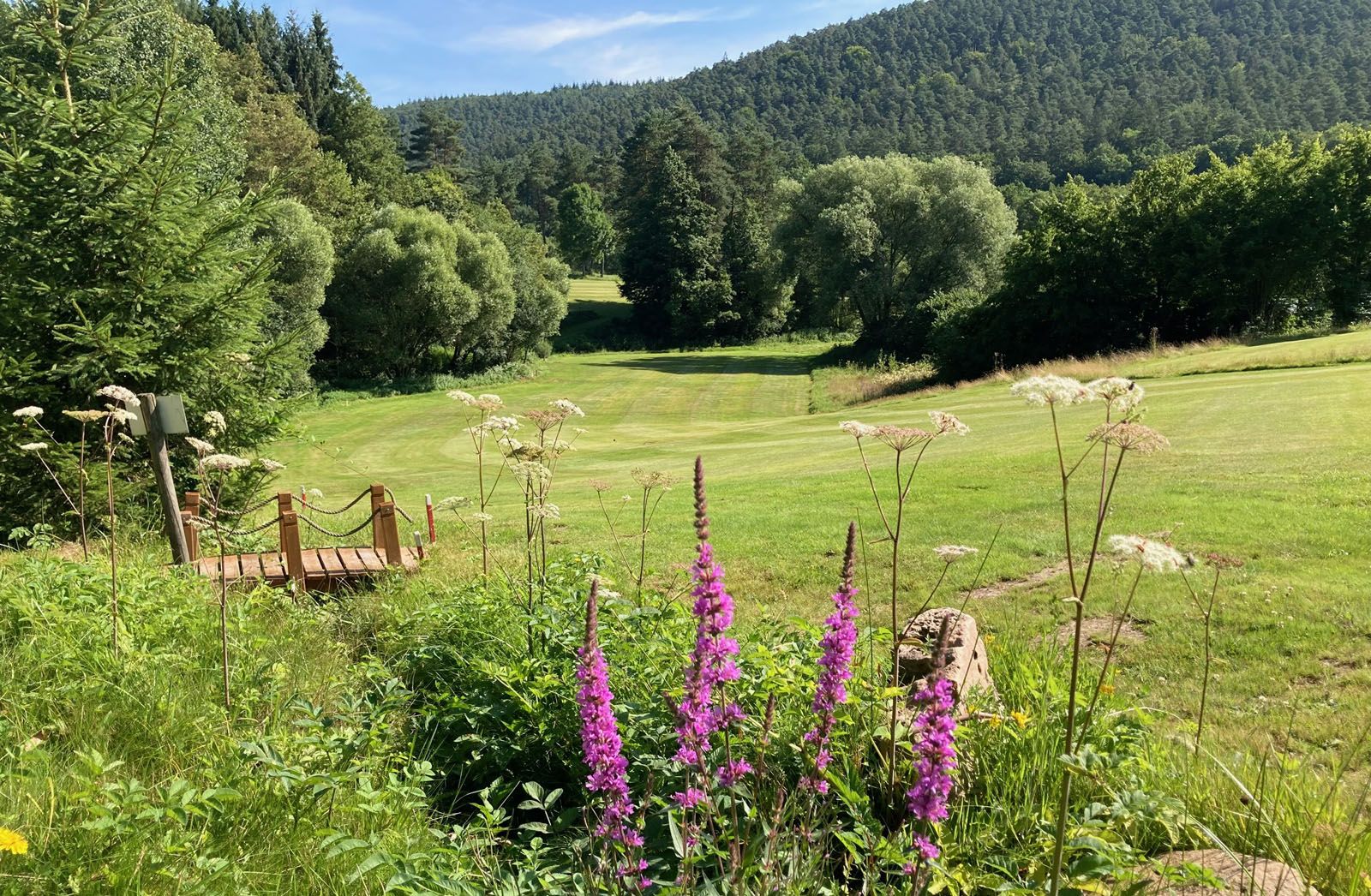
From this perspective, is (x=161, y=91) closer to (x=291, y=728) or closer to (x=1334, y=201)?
(x=291, y=728)

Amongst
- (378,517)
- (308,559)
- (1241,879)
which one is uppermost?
(378,517)

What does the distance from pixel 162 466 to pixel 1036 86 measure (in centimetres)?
16390

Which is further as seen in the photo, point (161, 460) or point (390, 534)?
point (390, 534)

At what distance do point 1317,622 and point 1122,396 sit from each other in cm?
482

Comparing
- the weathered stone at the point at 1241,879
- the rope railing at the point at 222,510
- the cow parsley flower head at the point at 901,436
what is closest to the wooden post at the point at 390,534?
the rope railing at the point at 222,510

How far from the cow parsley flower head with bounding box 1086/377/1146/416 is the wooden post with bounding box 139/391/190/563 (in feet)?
17.7

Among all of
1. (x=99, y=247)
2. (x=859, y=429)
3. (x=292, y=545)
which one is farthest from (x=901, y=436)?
(x=99, y=247)

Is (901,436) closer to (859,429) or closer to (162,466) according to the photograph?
(859,429)

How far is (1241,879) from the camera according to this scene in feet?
7.95

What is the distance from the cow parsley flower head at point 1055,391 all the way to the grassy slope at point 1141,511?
8.51 ft

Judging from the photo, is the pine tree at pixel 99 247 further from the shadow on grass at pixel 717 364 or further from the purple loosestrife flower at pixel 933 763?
the shadow on grass at pixel 717 364

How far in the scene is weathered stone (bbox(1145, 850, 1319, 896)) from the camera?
2.38 meters

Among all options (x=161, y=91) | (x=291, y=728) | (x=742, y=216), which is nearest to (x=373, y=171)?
(x=742, y=216)

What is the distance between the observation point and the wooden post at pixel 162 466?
5305mm
